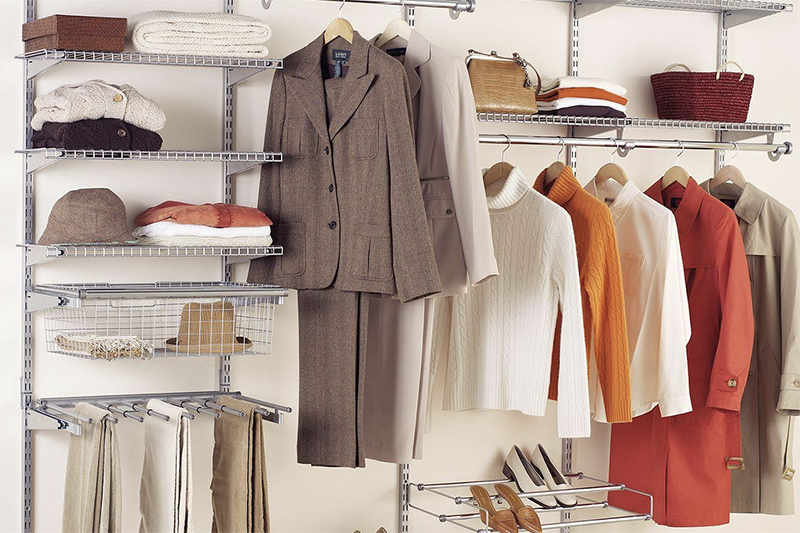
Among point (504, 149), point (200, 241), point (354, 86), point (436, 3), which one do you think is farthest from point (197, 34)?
point (504, 149)

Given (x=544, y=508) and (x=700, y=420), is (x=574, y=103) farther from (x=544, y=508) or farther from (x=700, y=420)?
(x=544, y=508)

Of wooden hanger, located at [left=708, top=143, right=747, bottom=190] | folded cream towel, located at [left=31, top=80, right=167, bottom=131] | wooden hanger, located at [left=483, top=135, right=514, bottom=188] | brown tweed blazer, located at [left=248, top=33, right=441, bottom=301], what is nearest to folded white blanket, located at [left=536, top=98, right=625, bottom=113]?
wooden hanger, located at [left=483, top=135, right=514, bottom=188]

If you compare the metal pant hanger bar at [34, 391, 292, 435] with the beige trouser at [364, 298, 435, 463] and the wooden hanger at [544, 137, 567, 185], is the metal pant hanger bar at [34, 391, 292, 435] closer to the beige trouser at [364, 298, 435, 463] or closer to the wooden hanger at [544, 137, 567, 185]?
the beige trouser at [364, 298, 435, 463]

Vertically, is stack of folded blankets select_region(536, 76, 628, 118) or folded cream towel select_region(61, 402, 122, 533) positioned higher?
stack of folded blankets select_region(536, 76, 628, 118)

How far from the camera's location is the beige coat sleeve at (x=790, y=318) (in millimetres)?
3287

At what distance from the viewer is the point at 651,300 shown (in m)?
3.28

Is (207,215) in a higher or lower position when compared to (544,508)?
higher

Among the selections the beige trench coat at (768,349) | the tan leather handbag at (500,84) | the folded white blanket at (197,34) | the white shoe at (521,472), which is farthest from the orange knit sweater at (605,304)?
the folded white blanket at (197,34)

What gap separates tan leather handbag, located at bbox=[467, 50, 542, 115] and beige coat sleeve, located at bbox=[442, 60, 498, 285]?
270 mm

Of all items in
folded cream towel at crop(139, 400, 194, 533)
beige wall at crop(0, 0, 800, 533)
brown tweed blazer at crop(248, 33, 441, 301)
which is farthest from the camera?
beige wall at crop(0, 0, 800, 533)

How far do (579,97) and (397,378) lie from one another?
1.12 m

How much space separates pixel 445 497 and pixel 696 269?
46.9 inches

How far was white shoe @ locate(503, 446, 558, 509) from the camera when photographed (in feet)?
11.5

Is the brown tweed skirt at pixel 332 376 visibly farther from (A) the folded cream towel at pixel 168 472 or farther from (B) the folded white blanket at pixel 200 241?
(A) the folded cream towel at pixel 168 472
